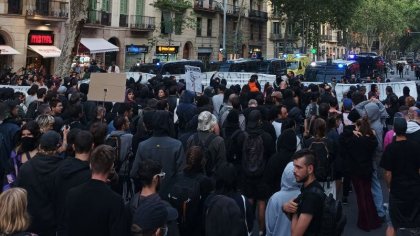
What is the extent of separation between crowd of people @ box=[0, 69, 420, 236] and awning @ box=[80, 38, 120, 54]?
2554 cm

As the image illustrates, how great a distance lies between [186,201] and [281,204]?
37.5 inches

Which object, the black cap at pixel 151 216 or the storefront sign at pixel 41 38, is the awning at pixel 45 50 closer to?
the storefront sign at pixel 41 38

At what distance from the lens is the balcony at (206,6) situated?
47562mm

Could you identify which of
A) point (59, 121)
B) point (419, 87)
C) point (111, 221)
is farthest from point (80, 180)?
point (419, 87)

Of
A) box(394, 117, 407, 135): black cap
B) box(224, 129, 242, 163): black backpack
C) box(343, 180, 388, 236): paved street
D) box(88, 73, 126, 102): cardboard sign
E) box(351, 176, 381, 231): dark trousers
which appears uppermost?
box(88, 73, 126, 102): cardboard sign

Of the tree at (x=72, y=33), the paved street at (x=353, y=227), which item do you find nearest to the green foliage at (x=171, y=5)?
the tree at (x=72, y=33)

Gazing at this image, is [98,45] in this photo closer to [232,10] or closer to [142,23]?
[142,23]

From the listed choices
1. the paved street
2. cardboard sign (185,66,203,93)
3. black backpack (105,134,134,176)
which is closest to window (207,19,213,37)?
cardboard sign (185,66,203,93)

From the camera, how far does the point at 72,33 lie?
22234 mm

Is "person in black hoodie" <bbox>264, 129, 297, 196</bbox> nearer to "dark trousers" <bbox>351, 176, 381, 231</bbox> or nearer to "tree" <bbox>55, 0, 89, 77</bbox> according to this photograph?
"dark trousers" <bbox>351, 176, 381, 231</bbox>

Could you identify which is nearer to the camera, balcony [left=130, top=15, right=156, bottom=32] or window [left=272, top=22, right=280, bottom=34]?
balcony [left=130, top=15, right=156, bottom=32]

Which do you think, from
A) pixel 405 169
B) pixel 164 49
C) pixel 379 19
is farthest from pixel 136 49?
pixel 379 19

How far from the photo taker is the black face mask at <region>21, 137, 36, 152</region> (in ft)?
18.5

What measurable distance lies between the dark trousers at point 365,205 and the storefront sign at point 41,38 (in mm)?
28564
